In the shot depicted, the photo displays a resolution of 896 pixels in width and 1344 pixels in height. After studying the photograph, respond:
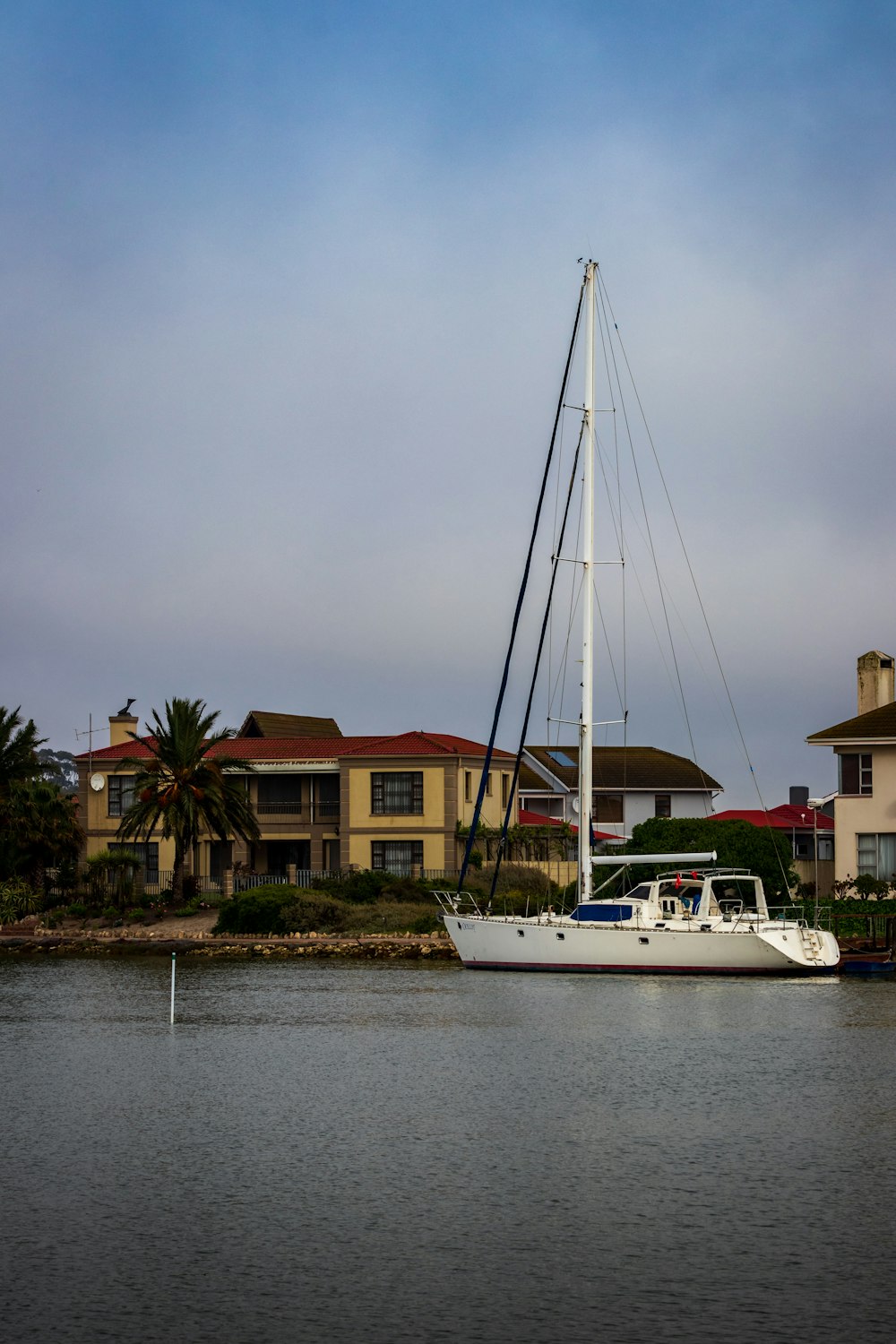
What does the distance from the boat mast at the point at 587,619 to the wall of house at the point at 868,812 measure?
1280 cm

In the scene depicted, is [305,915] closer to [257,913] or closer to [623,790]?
[257,913]

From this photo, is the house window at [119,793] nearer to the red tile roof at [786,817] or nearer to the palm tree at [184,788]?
the palm tree at [184,788]

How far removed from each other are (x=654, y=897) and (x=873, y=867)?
13717 mm

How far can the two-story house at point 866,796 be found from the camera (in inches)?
2258

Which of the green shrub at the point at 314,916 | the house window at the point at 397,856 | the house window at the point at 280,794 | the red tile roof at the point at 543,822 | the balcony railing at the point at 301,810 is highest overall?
the house window at the point at 280,794

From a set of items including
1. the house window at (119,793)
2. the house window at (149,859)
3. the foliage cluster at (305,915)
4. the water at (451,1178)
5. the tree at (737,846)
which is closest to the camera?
the water at (451,1178)

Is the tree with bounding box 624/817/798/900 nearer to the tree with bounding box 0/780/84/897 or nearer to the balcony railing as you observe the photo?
the balcony railing

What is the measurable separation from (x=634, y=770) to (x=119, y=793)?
105 ft

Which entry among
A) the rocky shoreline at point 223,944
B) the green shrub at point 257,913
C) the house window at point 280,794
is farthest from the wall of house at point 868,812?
the house window at point 280,794

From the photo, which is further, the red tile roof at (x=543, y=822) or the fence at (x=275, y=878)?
the red tile roof at (x=543, y=822)

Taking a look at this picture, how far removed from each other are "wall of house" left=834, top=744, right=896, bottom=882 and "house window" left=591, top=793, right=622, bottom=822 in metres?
34.9

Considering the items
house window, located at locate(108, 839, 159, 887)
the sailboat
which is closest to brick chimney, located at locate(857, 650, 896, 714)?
the sailboat

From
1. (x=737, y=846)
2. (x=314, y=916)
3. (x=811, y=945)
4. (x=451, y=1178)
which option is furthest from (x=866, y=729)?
(x=451, y=1178)

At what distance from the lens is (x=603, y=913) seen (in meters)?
47.5
